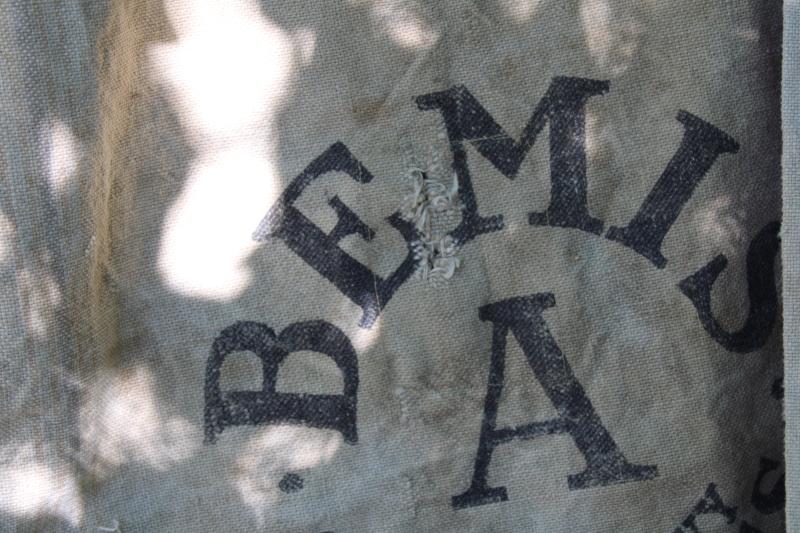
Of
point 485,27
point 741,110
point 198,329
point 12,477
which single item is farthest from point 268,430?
point 741,110

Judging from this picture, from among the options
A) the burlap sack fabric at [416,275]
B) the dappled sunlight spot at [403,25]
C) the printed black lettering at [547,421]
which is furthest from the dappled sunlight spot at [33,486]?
the dappled sunlight spot at [403,25]

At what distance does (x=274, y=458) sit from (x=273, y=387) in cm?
8

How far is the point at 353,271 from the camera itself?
0.97 m

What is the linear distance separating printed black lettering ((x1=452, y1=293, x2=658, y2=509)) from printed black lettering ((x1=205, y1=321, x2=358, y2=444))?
152 millimetres

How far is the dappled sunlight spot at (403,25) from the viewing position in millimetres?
955

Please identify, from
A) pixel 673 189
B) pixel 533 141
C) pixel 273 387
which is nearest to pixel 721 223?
pixel 673 189

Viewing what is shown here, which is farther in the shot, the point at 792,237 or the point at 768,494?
the point at 768,494

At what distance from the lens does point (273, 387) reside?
38.4 inches

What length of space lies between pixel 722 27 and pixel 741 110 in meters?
0.09

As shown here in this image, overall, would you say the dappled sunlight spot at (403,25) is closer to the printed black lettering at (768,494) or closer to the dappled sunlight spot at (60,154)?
the dappled sunlight spot at (60,154)

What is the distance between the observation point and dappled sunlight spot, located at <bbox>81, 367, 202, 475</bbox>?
37.9 inches

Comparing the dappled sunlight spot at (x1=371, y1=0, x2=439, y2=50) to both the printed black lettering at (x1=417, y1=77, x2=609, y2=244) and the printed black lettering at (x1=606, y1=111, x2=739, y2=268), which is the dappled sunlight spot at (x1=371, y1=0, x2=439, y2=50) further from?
the printed black lettering at (x1=606, y1=111, x2=739, y2=268)

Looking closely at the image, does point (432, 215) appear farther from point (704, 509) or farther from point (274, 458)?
point (704, 509)

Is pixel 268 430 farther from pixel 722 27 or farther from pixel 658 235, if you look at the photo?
pixel 722 27
